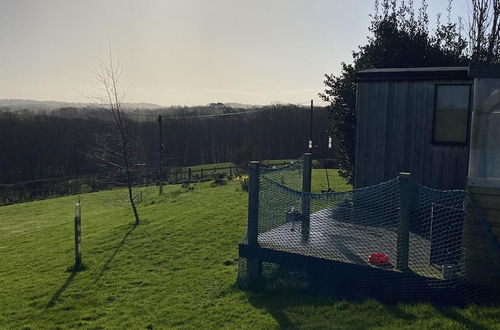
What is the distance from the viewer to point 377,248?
6738mm

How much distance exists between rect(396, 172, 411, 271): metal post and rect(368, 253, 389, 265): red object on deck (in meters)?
0.26

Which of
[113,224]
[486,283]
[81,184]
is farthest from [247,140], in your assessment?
[486,283]

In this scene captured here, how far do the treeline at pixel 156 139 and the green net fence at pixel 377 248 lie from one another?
3836 cm

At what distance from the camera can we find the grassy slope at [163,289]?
5461 mm

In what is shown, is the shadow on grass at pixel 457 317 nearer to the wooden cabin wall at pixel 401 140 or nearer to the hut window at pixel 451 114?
the wooden cabin wall at pixel 401 140

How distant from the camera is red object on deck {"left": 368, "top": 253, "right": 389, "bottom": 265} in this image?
6.08m

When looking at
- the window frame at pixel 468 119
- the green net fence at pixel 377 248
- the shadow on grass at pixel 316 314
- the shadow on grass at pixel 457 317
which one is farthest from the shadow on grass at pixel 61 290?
the window frame at pixel 468 119

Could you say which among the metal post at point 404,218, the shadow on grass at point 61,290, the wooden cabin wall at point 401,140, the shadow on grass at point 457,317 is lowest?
the shadow on grass at point 61,290

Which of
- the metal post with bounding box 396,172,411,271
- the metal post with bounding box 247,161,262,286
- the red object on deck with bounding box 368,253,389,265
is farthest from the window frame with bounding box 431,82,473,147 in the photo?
the metal post with bounding box 247,161,262,286

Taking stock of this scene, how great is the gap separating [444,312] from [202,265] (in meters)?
4.89

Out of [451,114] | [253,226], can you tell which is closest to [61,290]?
[253,226]

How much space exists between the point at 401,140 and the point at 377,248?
9.41ft

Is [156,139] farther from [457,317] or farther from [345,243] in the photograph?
Result: [457,317]

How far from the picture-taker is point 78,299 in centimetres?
750
